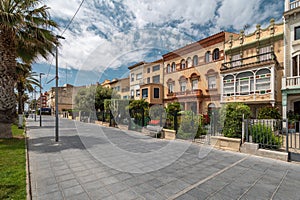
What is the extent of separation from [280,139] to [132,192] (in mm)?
6267

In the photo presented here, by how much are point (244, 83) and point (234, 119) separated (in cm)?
1080

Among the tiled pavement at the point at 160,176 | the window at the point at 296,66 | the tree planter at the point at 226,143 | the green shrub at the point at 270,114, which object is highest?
the window at the point at 296,66

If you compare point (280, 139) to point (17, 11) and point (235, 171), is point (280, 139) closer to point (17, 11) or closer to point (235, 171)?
point (235, 171)

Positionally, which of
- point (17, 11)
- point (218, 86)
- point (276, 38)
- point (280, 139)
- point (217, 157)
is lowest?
point (217, 157)

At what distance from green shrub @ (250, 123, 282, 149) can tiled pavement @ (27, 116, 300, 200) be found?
34.5 inches

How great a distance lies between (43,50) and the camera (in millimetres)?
8742

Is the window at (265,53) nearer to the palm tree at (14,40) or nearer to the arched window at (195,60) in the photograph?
the arched window at (195,60)

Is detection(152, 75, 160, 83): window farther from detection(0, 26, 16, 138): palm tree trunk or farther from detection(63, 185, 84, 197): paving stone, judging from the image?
detection(63, 185, 84, 197): paving stone

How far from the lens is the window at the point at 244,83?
49.6 ft

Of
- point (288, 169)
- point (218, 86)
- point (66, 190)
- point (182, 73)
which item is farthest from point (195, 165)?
point (182, 73)

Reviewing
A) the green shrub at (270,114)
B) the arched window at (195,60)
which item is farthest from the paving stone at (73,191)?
the arched window at (195,60)

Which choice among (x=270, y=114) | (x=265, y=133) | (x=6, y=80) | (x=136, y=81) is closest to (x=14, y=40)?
(x=6, y=80)

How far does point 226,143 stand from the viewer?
261 inches

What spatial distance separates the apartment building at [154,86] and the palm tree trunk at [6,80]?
733 inches
